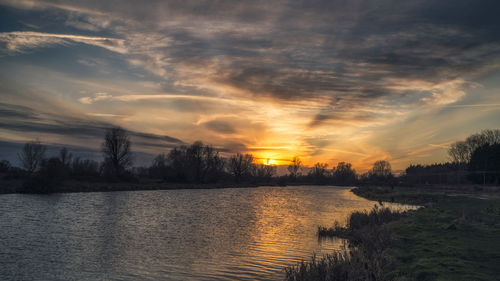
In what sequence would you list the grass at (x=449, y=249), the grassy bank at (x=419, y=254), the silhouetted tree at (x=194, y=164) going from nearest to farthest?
the grassy bank at (x=419, y=254), the grass at (x=449, y=249), the silhouetted tree at (x=194, y=164)

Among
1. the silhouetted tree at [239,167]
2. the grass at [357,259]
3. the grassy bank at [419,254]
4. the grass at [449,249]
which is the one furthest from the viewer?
the silhouetted tree at [239,167]

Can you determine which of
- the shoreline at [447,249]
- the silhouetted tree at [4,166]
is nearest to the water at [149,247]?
the shoreline at [447,249]

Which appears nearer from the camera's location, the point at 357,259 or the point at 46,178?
the point at 357,259

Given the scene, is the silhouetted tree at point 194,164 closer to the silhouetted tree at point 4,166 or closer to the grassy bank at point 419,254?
the silhouetted tree at point 4,166

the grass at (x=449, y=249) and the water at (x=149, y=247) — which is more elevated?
the grass at (x=449, y=249)

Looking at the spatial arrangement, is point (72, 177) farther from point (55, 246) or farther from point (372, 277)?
point (372, 277)

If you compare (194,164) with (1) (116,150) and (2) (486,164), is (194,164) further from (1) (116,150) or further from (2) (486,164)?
(2) (486,164)

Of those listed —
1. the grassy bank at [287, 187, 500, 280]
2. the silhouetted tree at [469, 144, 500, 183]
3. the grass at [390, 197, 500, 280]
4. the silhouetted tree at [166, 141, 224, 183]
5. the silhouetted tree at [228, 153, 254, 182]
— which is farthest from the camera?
the silhouetted tree at [228, 153, 254, 182]

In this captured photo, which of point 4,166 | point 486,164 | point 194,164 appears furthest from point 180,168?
point 486,164

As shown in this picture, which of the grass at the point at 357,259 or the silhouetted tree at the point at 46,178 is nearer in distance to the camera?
the grass at the point at 357,259

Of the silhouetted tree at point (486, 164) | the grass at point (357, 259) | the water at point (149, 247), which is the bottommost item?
the water at point (149, 247)

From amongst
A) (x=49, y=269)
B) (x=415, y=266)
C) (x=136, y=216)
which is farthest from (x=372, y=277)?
(x=136, y=216)

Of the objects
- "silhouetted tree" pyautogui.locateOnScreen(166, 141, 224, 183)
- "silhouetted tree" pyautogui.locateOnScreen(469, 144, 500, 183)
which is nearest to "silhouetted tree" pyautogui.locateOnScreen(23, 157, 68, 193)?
"silhouetted tree" pyautogui.locateOnScreen(166, 141, 224, 183)

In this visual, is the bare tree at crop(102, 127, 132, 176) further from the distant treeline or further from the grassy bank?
the grassy bank
